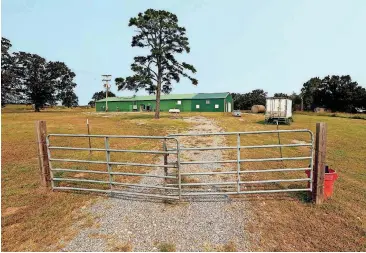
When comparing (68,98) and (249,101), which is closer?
(68,98)

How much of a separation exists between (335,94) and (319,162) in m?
69.6

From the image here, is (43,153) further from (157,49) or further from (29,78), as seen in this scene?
(29,78)

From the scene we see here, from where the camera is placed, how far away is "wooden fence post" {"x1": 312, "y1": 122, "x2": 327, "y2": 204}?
506 cm

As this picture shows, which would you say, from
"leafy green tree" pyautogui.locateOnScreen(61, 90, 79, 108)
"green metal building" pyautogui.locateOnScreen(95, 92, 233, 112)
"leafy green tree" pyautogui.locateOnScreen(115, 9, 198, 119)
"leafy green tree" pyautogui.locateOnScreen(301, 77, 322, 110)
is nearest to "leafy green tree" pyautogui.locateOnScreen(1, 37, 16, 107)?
"leafy green tree" pyautogui.locateOnScreen(61, 90, 79, 108)

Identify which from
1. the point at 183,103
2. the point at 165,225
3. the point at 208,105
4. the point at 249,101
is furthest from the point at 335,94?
the point at 165,225

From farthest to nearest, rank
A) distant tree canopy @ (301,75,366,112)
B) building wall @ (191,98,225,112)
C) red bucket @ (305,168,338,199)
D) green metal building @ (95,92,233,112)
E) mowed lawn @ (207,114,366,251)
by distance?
distant tree canopy @ (301,75,366,112)
green metal building @ (95,92,233,112)
building wall @ (191,98,225,112)
red bucket @ (305,168,338,199)
mowed lawn @ (207,114,366,251)

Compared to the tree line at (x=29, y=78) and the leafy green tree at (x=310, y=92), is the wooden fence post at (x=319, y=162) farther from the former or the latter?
the leafy green tree at (x=310, y=92)

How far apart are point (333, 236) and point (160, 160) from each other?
6402mm

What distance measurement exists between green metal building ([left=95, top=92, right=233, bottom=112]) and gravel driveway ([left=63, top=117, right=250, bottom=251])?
146 feet

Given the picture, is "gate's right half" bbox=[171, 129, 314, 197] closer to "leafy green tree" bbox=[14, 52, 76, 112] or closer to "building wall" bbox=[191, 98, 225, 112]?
"building wall" bbox=[191, 98, 225, 112]

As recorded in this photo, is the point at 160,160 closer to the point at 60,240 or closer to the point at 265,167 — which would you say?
the point at 265,167

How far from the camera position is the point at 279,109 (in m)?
24.1

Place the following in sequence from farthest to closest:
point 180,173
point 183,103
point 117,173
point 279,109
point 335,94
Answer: point 335,94 < point 183,103 < point 279,109 < point 117,173 < point 180,173

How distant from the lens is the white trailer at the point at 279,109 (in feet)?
78.6
